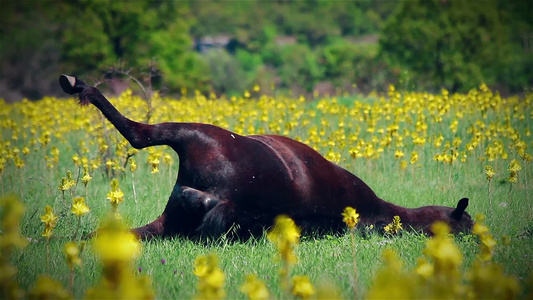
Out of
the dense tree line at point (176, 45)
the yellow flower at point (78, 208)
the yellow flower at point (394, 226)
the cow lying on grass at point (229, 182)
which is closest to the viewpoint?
the yellow flower at point (78, 208)

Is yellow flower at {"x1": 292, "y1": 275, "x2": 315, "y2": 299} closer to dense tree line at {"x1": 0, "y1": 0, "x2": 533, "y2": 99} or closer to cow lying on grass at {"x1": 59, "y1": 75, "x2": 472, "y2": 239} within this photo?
cow lying on grass at {"x1": 59, "y1": 75, "x2": 472, "y2": 239}

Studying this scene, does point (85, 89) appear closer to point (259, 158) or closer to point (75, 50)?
point (259, 158)

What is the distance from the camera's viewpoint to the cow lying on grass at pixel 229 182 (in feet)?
16.6

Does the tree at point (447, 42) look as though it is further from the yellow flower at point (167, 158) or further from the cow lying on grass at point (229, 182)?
the cow lying on grass at point (229, 182)

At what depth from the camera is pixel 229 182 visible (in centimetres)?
507

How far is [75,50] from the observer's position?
122 feet

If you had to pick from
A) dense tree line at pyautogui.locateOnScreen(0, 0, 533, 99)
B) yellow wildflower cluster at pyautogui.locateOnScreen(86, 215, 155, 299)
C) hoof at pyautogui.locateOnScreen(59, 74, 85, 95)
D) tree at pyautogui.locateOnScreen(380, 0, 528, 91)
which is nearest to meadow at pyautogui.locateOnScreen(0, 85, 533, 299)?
yellow wildflower cluster at pyautogui.locateOnScreen(86, 215, 155, 299)

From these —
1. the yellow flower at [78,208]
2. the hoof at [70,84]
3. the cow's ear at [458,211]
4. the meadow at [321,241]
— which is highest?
the hoof at [70,84]

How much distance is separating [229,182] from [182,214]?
49cm

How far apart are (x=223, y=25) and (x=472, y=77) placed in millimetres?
70863

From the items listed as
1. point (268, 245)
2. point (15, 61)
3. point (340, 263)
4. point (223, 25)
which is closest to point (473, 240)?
point (340, 263)

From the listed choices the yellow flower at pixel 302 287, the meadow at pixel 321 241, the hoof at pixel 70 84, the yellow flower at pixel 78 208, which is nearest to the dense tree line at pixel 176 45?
the meadow at pixel 321 241

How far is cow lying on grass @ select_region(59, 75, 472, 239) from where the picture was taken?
506cm

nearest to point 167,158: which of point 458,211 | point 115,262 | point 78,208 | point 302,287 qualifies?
point 458,211
